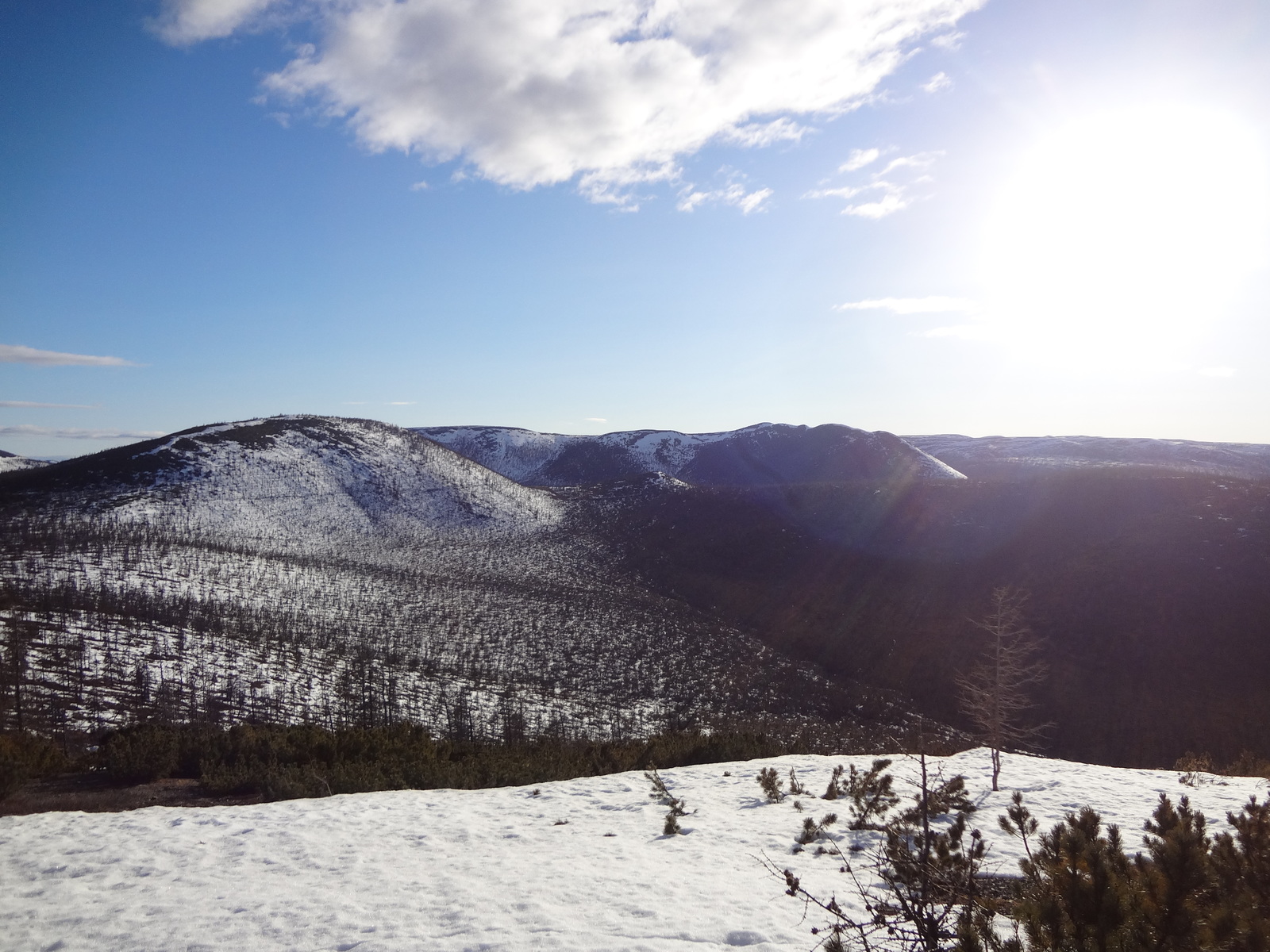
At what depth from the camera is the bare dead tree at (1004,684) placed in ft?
38.7

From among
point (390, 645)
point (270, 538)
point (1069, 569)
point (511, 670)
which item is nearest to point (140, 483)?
point (270, 538)

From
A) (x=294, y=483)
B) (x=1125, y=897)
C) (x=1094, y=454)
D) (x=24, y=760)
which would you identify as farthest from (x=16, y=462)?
(x=1094, y=454)

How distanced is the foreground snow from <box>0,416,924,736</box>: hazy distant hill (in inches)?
421

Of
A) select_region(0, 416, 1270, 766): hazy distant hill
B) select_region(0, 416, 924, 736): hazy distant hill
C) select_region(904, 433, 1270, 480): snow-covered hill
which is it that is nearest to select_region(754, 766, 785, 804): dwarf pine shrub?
select_region(0, 416, 1270, 766): hazy distant hill

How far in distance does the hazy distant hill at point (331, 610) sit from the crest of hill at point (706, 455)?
3821cm

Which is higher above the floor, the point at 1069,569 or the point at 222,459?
the point at 222,459

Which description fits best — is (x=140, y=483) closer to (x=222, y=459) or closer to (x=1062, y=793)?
(x=222, y=459)

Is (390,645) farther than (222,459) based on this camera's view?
No

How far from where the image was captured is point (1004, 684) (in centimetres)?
1183

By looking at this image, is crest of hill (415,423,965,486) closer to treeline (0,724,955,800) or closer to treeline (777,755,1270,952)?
treeline (0,724,955,800)

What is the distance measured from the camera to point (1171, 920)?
3.09 m

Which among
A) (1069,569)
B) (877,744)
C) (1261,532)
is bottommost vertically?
(877,744)

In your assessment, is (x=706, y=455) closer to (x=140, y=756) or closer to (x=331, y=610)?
(x=331, y=610)

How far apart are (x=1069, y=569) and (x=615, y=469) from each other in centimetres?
9048
